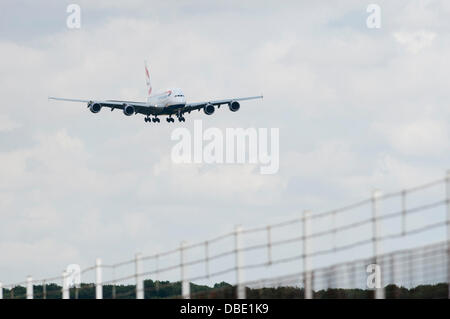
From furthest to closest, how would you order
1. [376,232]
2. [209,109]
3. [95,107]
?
[209,109] < [95,107] < [376,232]

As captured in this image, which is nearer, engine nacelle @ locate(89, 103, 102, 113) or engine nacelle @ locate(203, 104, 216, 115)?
engine nacelle @ locate(89, 103, 102, 113)

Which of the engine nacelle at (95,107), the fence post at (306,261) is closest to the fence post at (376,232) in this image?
the fence post at (306,261)

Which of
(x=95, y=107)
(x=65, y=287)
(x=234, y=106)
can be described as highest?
(x=234, y=106)

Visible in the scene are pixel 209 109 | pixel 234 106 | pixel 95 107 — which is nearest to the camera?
pixel 95 107

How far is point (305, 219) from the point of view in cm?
1788

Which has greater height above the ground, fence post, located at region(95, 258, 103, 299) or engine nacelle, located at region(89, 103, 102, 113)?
engine nacelle, located at region(89, 103, 102, 113)

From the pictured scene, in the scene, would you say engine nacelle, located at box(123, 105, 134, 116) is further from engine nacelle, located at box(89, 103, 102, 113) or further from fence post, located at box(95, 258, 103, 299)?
fence post, located at box(95, 258, 103, 299)

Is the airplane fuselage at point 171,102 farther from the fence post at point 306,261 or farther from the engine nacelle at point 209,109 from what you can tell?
the fence post at point 306,261

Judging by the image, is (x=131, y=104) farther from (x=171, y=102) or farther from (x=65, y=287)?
(x=65, y=287)

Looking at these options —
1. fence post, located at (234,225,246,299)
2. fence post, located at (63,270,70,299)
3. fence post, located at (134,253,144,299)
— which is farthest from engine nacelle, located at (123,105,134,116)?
fence post, located at (234,225,246,299)

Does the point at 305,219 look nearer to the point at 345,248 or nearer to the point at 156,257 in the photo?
the point at 345,248

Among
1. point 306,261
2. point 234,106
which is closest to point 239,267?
point 306,261
